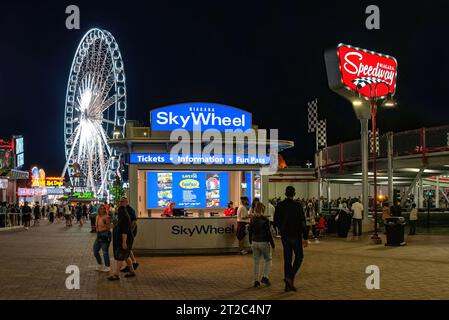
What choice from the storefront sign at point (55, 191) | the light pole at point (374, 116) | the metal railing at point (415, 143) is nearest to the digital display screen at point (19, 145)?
the metal railing at point (415, 143)

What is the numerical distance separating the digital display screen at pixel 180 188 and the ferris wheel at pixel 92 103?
76.6 ft

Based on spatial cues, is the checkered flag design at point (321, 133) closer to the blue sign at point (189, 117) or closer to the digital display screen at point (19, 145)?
the digital display screen at point (19, 145)

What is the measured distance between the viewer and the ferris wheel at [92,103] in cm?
4259

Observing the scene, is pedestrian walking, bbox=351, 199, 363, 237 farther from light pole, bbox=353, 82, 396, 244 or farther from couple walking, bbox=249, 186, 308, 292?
couple walking, bbox=249, 186, 308, 292

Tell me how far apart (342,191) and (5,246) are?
3302 centimetres

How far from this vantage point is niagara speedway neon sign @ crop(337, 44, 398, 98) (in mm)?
24688

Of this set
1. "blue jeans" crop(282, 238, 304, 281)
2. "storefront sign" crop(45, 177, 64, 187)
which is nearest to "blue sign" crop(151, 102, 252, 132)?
"blue jeans" crop(282, 238, 304, 281)

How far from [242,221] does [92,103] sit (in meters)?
28.5

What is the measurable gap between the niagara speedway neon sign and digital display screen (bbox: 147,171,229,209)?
8.84 m

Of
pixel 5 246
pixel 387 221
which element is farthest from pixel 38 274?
pixel 387 221

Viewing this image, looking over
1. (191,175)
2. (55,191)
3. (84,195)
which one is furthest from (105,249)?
(55,191)

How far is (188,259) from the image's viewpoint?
15.6 metres

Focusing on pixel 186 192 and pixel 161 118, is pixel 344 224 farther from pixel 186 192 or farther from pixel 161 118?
pixel 161 118

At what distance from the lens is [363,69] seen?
2552 centimetres
